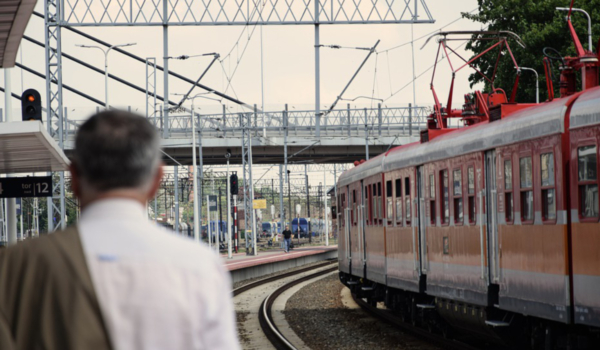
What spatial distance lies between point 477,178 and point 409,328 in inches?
219

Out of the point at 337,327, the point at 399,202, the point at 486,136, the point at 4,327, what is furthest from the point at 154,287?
the point at 337,327

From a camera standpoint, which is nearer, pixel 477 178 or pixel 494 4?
pixel 477 178

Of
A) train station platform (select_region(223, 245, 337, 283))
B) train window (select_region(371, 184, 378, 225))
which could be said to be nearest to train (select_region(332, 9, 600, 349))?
train window (select_region(371, 184, 378, 225))

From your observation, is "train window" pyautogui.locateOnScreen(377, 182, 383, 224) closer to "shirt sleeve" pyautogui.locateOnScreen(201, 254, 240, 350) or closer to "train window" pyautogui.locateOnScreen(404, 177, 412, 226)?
"train window" pyautogui.locateOnScreen(404, 177, 412, 226)

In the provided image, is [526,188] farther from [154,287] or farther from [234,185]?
[234,185]

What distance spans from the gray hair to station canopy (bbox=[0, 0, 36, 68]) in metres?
11.9

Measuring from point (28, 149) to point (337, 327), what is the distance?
6.67m

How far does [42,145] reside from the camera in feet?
55.5

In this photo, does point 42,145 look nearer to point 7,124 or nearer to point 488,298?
point 7,124

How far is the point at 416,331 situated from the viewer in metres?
18.2

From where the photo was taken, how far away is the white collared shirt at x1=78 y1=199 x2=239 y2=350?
254 centimetres

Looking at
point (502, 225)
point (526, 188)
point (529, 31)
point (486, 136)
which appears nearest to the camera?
point (526, 188)

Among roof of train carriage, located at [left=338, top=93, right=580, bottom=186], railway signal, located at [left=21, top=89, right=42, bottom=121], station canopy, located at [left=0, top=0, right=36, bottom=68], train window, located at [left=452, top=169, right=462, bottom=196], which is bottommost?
train window, located at [left=452, top=169, right=462, bottom=196]

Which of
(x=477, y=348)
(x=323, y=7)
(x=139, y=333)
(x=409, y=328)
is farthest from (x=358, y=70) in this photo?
(x=139, y=333)
